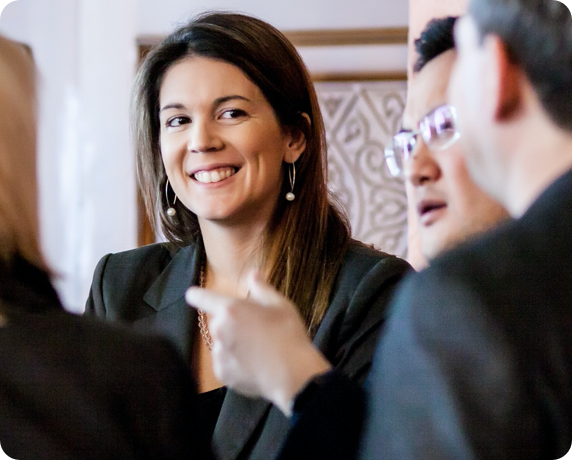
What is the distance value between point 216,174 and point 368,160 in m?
1.32

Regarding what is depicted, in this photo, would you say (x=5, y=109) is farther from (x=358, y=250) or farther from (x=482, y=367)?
(x=358, y=250)

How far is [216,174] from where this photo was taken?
5.26 ft

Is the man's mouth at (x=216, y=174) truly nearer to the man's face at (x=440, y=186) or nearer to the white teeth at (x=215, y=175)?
the white teeth at (x=215, y=175)

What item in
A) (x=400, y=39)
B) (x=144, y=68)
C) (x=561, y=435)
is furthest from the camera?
(x=400, y=39)

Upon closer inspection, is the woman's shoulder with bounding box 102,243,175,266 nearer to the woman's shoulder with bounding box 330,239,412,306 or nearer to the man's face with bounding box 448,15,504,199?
the woman's shoulder with bounding box 330,239,412,306

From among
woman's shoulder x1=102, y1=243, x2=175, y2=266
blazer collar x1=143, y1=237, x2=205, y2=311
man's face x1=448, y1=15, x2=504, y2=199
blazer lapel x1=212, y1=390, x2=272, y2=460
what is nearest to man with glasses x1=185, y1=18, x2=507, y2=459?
man's face x1=448, y1=15, x2=504, y2=199

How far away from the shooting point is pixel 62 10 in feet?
10.0

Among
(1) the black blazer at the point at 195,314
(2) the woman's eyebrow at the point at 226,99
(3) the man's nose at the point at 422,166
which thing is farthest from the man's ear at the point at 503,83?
(2) the woman's eyebrow at the point at 226,99

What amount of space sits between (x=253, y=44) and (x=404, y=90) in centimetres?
136

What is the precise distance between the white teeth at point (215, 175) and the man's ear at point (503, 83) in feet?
3.27

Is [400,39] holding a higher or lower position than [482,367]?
lower

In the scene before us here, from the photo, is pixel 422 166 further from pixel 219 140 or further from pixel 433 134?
pixel 219 140

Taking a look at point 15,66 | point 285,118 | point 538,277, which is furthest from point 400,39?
point 538,277

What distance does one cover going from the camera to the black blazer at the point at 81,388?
713mm
